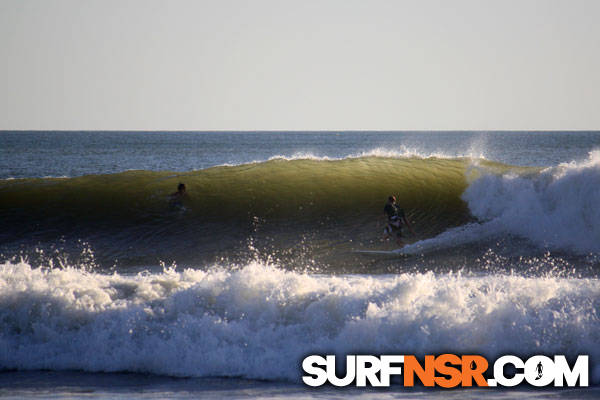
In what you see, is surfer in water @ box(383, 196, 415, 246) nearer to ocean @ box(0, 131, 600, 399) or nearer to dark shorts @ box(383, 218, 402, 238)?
dark shorts @ box(383, 218, 402, 238)

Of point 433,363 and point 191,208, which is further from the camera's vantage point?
point 191,208

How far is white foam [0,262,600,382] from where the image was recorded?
294 inches

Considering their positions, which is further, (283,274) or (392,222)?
(392,222)

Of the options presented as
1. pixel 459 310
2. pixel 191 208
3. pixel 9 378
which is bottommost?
pixel 9 378

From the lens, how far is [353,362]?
732cm

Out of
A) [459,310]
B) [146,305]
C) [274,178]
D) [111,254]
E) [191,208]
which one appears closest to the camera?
[459,310]

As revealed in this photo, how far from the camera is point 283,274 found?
28.9ft

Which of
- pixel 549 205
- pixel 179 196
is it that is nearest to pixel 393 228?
pixel 549 205

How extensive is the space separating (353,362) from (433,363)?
0.92 m

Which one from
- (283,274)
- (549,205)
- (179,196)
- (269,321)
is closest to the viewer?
(269,321)

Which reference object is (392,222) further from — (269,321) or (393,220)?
(269,321)

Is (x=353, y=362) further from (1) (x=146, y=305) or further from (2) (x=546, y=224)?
(2) (x=546, y=224)

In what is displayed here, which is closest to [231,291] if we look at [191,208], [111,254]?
[111,254]

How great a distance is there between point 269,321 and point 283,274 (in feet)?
3.32
